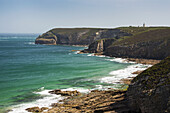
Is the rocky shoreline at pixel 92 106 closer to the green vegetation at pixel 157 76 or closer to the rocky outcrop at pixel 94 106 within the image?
the rocky outcrop at pixel 94 106

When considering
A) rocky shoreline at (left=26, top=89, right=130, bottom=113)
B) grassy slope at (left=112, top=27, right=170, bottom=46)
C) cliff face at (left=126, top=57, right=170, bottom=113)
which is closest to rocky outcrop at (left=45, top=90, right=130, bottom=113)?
rocky shoreline at (left=26, top=89, right=130, bottom=113)

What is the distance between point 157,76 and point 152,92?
2.84m

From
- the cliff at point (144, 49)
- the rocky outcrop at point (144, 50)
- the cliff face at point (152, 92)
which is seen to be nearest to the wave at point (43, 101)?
the cliff face at point (152, 92)

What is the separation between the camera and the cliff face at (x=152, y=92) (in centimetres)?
2311

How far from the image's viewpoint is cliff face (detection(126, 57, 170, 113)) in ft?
75.8

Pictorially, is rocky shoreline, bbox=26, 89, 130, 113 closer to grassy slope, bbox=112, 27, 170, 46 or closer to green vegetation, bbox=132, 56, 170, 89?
green vegetation, bbox=132, 56, 170, 89

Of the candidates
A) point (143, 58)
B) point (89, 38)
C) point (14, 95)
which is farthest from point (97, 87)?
point (89, 38)

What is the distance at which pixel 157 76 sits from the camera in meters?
26.0

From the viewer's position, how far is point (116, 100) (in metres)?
30.6

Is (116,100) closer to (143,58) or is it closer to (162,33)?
(143,58)

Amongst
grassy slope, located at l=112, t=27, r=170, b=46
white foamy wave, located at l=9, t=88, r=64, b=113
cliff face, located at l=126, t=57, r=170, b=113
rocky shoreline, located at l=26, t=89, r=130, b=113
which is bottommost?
white foamy wave, located at l=9, t=88, r=64, b=113

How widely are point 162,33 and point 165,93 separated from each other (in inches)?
3430

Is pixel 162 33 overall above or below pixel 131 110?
above

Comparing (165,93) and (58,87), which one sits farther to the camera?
(58,87)
